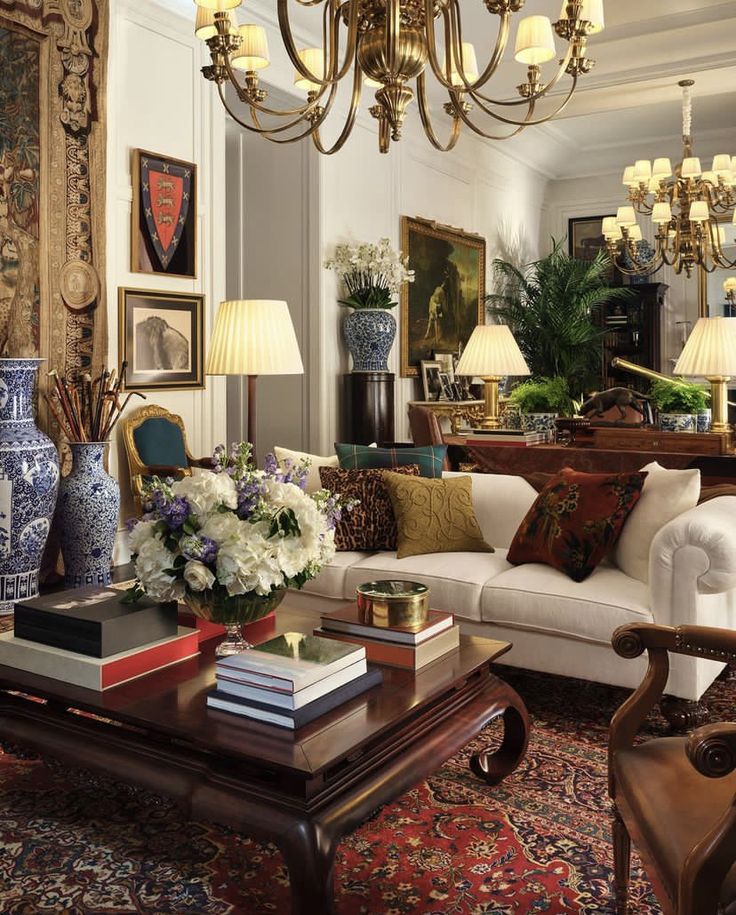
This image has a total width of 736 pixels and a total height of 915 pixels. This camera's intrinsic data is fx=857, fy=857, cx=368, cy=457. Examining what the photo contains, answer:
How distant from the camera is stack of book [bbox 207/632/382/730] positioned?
168 cm

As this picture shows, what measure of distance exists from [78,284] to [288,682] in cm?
329

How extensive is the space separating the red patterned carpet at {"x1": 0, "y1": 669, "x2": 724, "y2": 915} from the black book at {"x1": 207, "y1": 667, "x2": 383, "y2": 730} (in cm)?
39

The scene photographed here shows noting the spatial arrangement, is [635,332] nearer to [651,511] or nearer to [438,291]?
[438,291]

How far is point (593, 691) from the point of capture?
117 inches

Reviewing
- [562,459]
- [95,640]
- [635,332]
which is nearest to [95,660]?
[95,640]

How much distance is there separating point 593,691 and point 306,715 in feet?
5.25

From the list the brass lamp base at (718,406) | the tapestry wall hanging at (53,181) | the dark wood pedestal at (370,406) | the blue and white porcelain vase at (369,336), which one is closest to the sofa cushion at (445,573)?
the brass lamp base at (718,406)

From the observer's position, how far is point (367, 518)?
3352 mm

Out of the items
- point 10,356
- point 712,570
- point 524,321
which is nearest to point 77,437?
point 10,356

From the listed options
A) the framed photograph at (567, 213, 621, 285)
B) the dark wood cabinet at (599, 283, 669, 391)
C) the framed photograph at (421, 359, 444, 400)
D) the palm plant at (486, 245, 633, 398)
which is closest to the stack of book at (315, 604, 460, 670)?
the framed photograph at (421, 359, 444, 400)

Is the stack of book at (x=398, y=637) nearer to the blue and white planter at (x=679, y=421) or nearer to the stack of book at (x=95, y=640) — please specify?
the stack of book at (x=95, y=640)

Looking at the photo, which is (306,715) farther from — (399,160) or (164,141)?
(399,160)

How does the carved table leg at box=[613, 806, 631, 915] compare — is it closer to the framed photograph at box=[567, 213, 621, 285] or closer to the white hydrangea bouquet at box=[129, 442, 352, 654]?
the white hydrangea bouquet at box=[129, 442, 352, 654]

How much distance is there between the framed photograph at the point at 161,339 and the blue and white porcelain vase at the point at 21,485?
0.81 metres
